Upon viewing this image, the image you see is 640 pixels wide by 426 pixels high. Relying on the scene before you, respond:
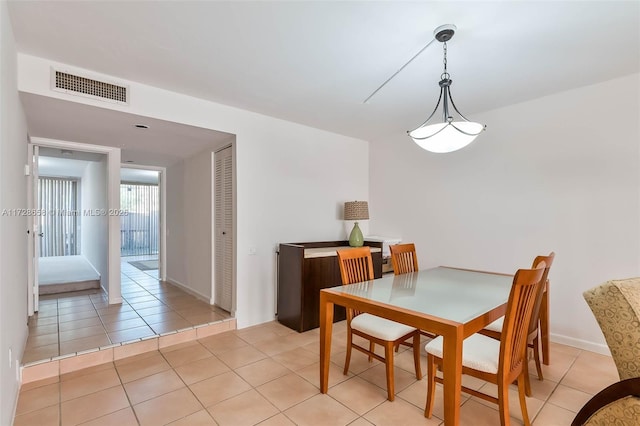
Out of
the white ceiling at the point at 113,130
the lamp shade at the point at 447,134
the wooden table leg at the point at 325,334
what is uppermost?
the white ceiling at the point at 113,130

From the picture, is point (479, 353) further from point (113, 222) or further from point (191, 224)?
point (113, 222)

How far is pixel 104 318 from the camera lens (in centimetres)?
340

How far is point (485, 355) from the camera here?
1695mm

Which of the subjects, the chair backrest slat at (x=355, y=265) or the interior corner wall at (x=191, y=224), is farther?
the interior corner wall at (x=191, y=224)

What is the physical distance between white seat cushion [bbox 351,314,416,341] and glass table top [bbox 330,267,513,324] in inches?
10.0

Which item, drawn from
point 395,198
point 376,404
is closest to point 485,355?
point 376,404

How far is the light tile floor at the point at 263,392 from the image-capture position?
1.89m

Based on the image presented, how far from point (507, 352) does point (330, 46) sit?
2179 millimetres

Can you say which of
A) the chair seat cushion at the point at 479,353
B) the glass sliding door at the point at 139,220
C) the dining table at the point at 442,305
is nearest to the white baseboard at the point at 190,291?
the dining table at the point at 442,305

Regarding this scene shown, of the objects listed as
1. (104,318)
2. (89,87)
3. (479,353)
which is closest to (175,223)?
(104,318)

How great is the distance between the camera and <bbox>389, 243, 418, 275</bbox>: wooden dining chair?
2.83m

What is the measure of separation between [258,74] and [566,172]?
9.95ft

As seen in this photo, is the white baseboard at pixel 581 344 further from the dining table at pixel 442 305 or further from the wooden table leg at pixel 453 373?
the wooden table leg at pixel 453 373

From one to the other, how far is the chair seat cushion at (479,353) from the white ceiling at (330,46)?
197cm
